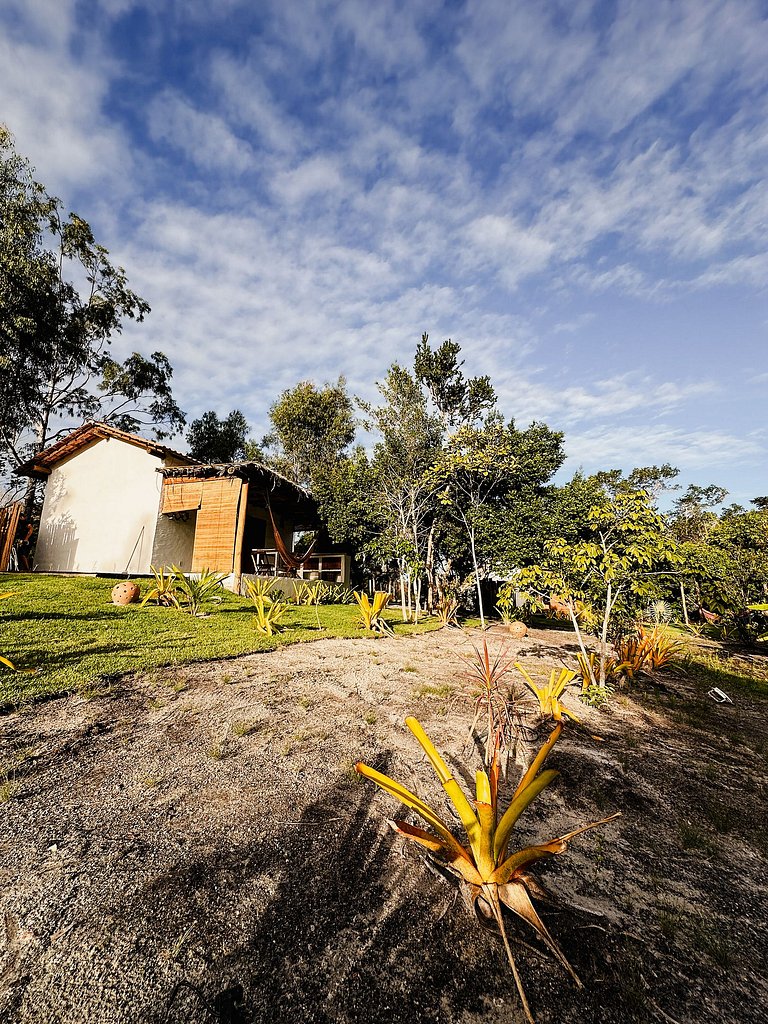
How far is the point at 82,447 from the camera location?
12.8 m

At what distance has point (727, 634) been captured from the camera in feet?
30.7

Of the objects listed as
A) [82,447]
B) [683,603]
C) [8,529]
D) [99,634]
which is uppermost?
[82,447]

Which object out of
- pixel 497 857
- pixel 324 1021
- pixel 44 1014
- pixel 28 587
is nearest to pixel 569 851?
pixel 497 857

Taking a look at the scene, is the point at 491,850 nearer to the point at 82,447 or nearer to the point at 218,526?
the point at 218,526

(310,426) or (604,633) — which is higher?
(310,426)

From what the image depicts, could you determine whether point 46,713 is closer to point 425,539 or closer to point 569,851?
point 569,851

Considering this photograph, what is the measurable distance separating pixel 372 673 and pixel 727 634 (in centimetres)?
967

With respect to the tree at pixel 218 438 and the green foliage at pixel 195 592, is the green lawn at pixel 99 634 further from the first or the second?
the tree at pixel 218 438

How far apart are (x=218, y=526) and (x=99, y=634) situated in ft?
18.9

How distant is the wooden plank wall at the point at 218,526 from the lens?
10.2 m

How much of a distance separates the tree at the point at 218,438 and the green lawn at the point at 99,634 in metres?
14.2

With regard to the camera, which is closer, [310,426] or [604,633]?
[604,633]

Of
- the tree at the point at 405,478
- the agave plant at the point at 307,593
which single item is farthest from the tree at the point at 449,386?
the agave plant at the point at 307,593

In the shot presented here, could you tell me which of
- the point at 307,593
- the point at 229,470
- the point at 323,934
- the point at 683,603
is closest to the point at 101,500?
the point at 229,470
